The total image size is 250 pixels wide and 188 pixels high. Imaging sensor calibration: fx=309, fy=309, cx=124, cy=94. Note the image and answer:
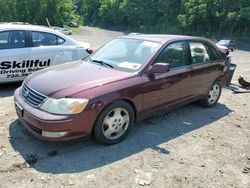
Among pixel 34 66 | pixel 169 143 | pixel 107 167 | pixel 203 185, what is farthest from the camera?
pixel 34 66

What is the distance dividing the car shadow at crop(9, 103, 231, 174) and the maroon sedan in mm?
225

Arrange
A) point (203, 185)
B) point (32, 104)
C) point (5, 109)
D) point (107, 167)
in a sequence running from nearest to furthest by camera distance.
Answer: point (203, 185) → point (107, 167) → point (32, 104) → point (5, 109)

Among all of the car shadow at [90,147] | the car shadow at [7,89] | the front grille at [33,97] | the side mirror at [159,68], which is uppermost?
the side mirror at [159,68]

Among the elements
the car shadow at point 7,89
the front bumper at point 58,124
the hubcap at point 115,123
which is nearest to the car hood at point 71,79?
the front bumper at point 58,124

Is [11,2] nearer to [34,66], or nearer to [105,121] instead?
[34,66]

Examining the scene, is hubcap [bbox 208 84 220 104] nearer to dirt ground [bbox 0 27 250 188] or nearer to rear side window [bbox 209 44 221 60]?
rear side window [bbox 209 44 221 60]

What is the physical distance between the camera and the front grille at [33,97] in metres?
4.23

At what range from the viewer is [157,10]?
59188mm

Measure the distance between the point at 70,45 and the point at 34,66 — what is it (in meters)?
1.08

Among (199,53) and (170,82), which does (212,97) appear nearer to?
(199,53)

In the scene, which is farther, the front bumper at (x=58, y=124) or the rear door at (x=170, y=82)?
the rear door at (x=170, y=82)

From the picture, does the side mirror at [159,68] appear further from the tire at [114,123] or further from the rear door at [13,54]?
the rear door at [13,54]

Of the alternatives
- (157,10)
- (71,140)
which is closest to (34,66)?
(71,140)

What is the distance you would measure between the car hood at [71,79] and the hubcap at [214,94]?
2593mm
